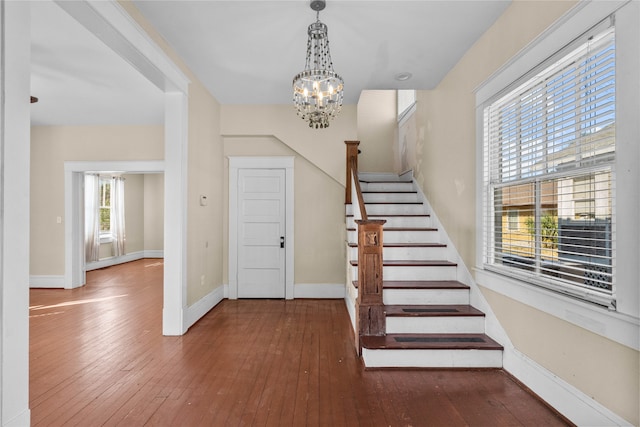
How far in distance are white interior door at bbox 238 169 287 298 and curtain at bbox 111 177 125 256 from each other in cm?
525

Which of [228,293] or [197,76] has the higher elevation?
[197,76]

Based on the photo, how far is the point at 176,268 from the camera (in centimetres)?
354

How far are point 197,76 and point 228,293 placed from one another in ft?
10.3

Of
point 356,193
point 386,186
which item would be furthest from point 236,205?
point 386,186

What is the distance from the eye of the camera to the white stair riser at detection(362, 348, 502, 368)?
9.06 ft

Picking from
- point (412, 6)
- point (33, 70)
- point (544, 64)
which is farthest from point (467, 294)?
point (33, 70)

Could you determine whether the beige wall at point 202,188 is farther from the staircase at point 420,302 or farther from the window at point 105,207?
the window at point 105,207

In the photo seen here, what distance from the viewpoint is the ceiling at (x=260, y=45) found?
2.66 metres

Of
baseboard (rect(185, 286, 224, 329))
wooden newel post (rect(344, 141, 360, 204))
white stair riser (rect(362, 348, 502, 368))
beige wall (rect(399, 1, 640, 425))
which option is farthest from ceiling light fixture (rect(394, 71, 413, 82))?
baseboard (rect(185, 286, 224, 329))

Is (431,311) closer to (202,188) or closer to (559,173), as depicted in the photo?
(559,173)

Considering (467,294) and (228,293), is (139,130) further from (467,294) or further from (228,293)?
(467,294)

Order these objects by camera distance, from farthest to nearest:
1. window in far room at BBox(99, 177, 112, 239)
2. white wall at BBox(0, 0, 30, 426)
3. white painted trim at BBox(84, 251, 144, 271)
→ window in far room at BBox(99, 177, 112, 239)
white painted trim at BBox(84, 251, 144, 271)
white wall at BBox(0, 0, 30, 426)

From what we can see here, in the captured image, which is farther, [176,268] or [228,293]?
[228,293]

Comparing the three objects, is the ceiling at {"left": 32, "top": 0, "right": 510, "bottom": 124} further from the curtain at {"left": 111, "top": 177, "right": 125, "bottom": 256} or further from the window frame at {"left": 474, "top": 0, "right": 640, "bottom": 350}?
the curtain at {"left": 111, "top": 177, "right": 125, "bottom": 256}
